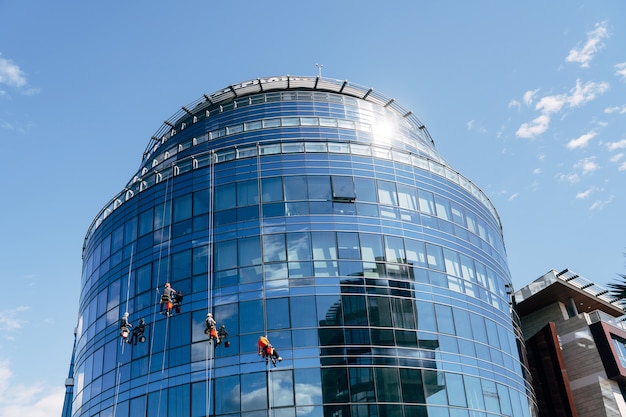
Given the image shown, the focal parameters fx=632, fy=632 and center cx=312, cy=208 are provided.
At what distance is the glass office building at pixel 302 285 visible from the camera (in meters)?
33.7

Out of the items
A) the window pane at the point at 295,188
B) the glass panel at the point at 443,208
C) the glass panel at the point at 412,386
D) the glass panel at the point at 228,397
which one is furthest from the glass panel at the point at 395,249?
the glass panel at the point at 228,397

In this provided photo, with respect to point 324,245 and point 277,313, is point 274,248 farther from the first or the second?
point 277,313

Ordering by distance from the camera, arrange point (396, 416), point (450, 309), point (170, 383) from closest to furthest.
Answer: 1. point (396, 416)
2. point (170, 383)
3. point (450, 309)

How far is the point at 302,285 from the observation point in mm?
35625

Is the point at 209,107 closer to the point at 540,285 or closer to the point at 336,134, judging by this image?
the point at 336,134

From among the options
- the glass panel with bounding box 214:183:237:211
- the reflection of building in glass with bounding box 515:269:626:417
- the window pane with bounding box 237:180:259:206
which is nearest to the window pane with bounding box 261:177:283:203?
the window pane with bounding box 237:180:259:206

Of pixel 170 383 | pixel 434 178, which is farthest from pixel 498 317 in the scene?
pixel 170 383

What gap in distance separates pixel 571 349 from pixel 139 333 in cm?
3246

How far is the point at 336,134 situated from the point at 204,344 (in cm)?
1788

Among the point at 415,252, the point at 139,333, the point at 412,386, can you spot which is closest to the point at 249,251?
the point at 139,333

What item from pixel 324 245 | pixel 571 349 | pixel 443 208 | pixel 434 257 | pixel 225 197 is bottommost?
pixel 571 349

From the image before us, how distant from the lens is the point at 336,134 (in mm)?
44812

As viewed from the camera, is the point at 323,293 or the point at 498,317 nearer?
the point at 323,293

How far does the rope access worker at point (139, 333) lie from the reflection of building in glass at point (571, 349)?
95.7ft
